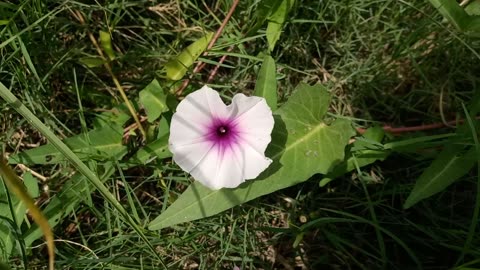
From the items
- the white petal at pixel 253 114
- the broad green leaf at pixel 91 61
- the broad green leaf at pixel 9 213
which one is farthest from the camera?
the broad green leaf at pixel 91 61

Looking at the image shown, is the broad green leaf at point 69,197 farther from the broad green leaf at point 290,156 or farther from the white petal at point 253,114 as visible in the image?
the white petal at point 253,114

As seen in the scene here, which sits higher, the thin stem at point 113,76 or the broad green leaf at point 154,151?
the thin stem at point 113,76

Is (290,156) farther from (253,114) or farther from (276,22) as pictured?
(276,22)

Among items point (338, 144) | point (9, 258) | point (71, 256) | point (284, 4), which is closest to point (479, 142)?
point (338, 144)

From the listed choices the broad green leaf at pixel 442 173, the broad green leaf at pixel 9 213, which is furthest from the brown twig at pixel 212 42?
the broad green leaf at pixel 442 173

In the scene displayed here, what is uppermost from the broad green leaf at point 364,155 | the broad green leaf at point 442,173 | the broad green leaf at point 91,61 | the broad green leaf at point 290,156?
the broad green leaf at point 91,61
